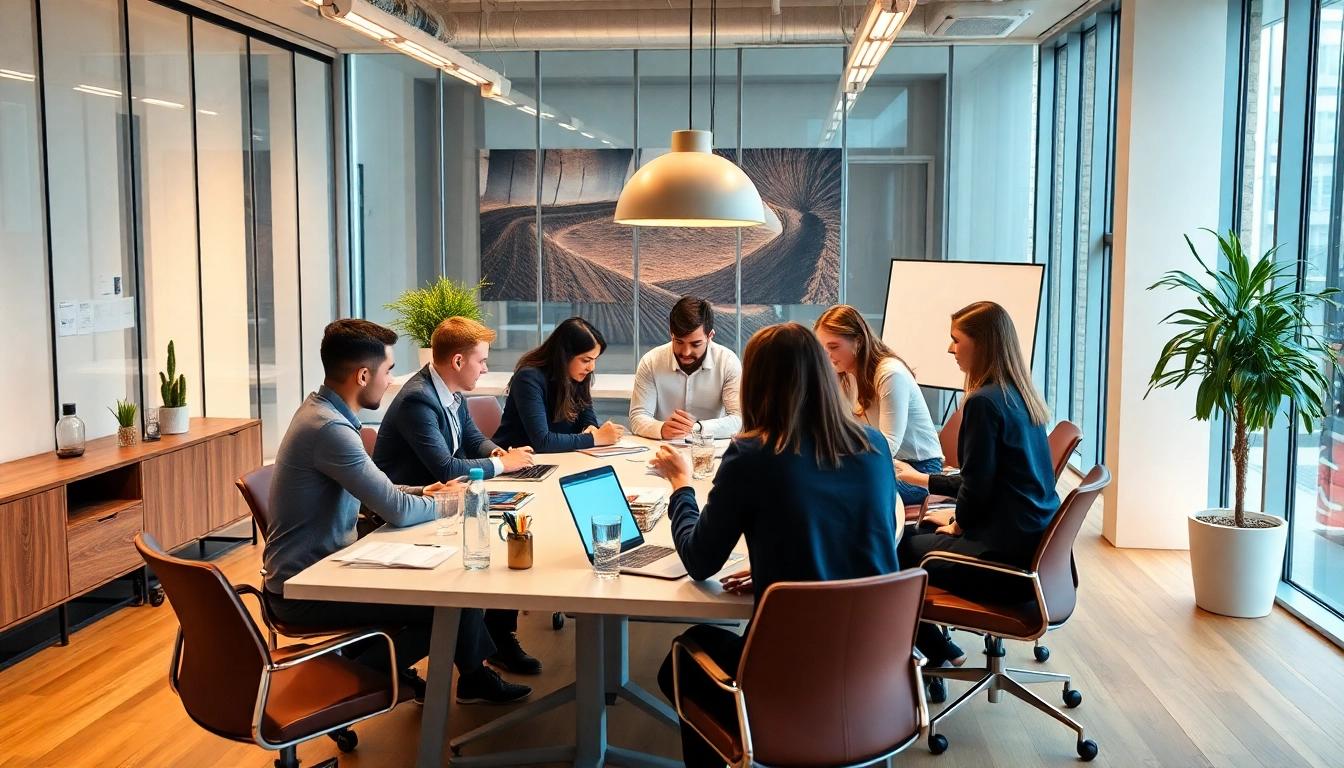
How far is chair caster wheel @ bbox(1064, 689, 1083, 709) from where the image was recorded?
12.3ft

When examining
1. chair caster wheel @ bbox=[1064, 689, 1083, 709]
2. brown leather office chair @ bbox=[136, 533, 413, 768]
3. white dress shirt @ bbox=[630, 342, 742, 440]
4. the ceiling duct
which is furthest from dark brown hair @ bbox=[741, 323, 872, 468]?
the ceiling duct

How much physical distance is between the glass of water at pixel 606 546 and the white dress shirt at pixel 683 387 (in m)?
2.26

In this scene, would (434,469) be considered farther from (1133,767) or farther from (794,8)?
(794,8)

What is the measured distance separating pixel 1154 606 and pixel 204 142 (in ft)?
19.0

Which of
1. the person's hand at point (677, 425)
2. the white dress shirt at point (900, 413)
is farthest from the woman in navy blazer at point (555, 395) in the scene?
the white dress shirt at point (900, 413)

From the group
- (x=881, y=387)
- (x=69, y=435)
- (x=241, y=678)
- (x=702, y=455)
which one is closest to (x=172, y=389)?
(x=69, y=435)

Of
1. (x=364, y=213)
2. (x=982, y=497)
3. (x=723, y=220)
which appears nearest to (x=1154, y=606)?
(x=982, y=497)

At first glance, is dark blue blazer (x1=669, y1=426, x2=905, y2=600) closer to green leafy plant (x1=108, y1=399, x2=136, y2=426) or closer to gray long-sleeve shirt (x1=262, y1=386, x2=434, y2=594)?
gray long-sleeve shirt (x1=262, y1=386, x2=434, y2=594)

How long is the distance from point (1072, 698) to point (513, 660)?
2028 millimetres

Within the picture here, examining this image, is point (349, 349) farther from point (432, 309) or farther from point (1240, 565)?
point (432, 309)

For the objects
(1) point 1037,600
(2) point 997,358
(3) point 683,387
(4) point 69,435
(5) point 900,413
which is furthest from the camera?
(3) point 683,387

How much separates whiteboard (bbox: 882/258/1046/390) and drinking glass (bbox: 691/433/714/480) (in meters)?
2.53

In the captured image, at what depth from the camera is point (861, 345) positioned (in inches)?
169

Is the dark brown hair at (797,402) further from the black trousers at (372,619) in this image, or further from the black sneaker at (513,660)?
the black sneaker at (513,660)
